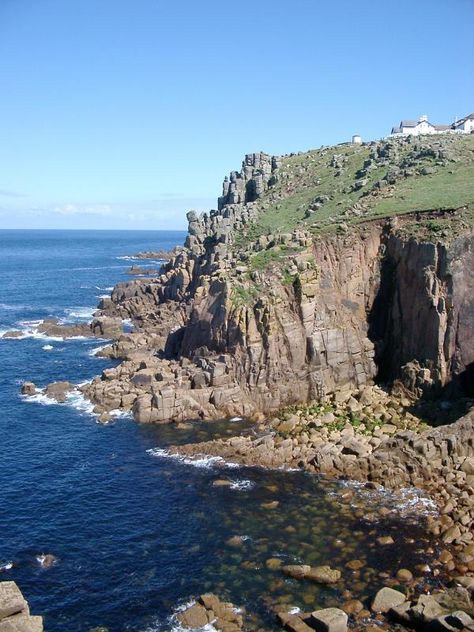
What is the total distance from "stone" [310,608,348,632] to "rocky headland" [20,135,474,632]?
1399 cm

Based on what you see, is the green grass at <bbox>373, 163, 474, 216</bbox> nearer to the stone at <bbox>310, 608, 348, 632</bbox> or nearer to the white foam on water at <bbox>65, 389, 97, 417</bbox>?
the white foam on water at <bbox>65, 389, 97, 417</bbox>

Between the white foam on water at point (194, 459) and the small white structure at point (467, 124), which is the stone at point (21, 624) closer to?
the white foam on water at point (194, 459)

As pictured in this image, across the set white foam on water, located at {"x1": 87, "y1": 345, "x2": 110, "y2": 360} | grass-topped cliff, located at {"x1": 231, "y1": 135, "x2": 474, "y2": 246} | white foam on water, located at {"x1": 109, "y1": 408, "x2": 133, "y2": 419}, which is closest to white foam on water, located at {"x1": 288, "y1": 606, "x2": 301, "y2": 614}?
white foam on water, located at {"x1": 109, "y1": 408, "x2": 133, "y2": 419}

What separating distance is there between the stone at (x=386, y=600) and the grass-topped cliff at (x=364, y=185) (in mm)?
41974

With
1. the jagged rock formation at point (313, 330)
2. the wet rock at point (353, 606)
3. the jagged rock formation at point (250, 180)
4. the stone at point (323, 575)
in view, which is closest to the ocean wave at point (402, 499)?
the stone at point (323, 575)

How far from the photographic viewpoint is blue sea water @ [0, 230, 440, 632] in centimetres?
3778

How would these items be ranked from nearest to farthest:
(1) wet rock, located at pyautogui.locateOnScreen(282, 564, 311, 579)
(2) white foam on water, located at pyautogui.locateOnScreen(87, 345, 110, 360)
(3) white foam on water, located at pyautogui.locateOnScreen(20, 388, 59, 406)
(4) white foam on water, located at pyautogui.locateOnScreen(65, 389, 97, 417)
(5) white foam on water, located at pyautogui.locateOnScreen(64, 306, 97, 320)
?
(1) wet rock, located at pyautogui.locateOnScreen(282, 564, 311, 579), (4) white foam on water, located at pyautogui.locateOnScreen(65, 389, 97, 417), (3) white foam on water, located at pyautogui.locateOnScreen(20, 388, 59, 406), (2) white foam on water, located at pyautogui.locateOnScreen(87, 345, 110, 360), (5) white foam on water, located at pyautogui.locateOnScreen(64, 306, 97, 320)

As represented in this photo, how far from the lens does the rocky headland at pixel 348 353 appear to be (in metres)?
54.3

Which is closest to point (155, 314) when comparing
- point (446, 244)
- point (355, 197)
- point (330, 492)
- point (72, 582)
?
point (355, 197)

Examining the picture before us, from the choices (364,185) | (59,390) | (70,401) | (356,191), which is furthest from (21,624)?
(364,185)

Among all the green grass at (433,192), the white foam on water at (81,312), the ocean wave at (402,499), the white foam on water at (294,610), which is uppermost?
the green grass at (433,192)

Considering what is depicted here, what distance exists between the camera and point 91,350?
95312 millimetres

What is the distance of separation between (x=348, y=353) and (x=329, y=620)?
38128mm

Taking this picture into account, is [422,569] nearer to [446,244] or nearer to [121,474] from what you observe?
[121,474]
